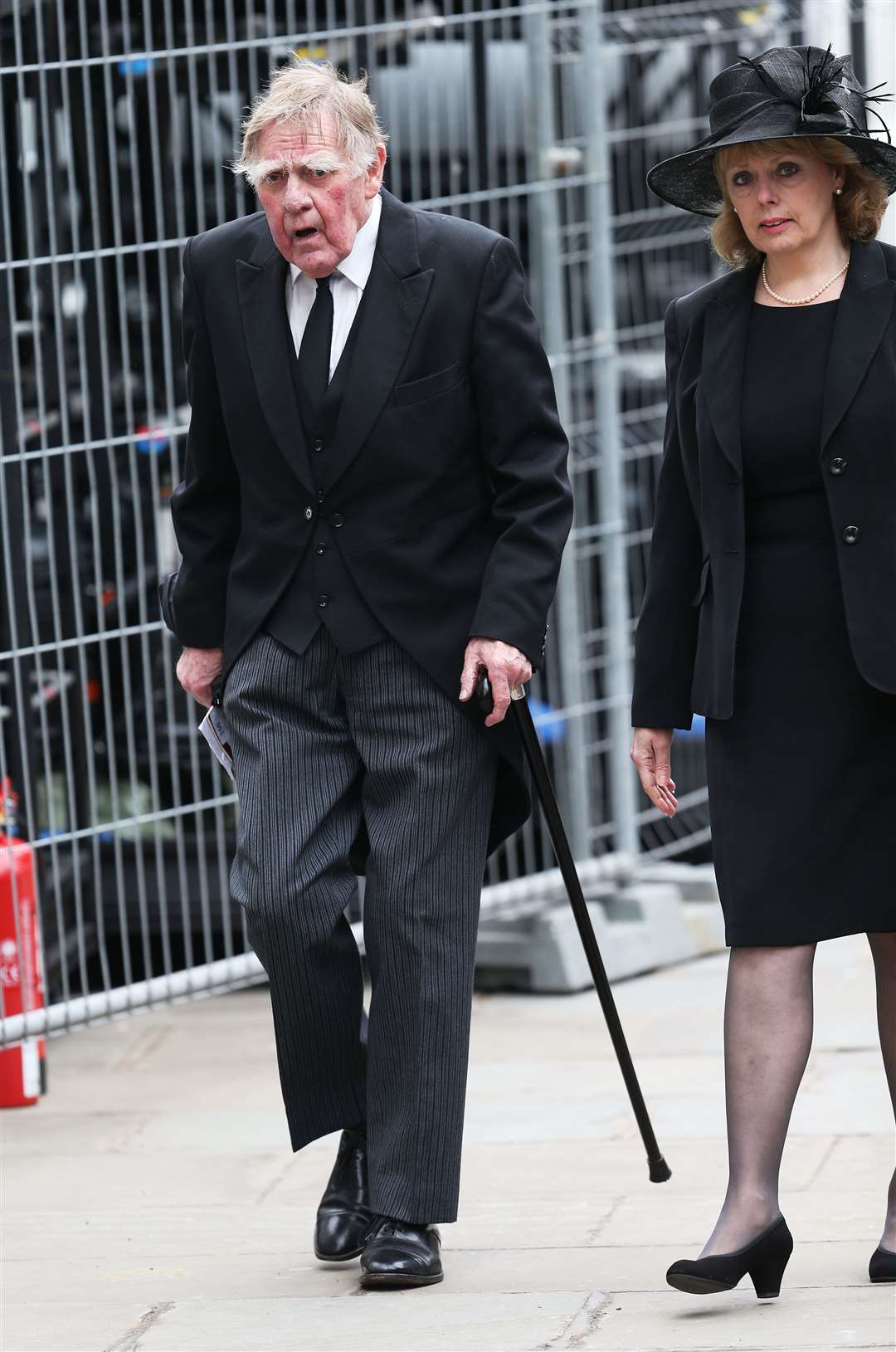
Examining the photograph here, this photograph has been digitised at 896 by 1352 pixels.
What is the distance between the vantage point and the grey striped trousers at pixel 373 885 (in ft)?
12.1

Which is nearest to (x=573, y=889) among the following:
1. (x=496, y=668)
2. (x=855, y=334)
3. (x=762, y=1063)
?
(x=496, y=668)

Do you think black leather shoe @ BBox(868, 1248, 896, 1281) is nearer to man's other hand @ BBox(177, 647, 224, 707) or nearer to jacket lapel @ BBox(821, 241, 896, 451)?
jacket lapel @ BBox(821, 241, 896, 451)

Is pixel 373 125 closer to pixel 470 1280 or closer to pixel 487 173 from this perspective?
pixel 470 1280

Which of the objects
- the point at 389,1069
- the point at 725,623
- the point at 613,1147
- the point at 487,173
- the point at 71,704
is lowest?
the point at 613,1147

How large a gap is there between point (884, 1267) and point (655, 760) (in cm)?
83

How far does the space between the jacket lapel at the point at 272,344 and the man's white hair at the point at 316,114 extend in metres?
0.16

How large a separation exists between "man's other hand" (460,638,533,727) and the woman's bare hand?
21 cm

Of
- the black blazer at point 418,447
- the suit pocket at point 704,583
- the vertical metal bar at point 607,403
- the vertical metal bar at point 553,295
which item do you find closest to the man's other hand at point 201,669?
the black blazer at point 418,447

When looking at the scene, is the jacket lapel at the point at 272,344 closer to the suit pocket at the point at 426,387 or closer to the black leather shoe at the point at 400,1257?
the suit pocket at the point at 426,387

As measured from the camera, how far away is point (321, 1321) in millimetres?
3508

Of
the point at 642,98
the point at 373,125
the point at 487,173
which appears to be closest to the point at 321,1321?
the point at 373,125

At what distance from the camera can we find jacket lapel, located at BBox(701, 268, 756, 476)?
3.45 m

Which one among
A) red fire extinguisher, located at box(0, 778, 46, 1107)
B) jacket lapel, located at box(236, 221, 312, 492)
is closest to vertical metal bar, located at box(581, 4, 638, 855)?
red fire extinguisher, located at box(0, 778, 46, 1107)

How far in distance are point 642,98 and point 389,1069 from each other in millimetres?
4307
